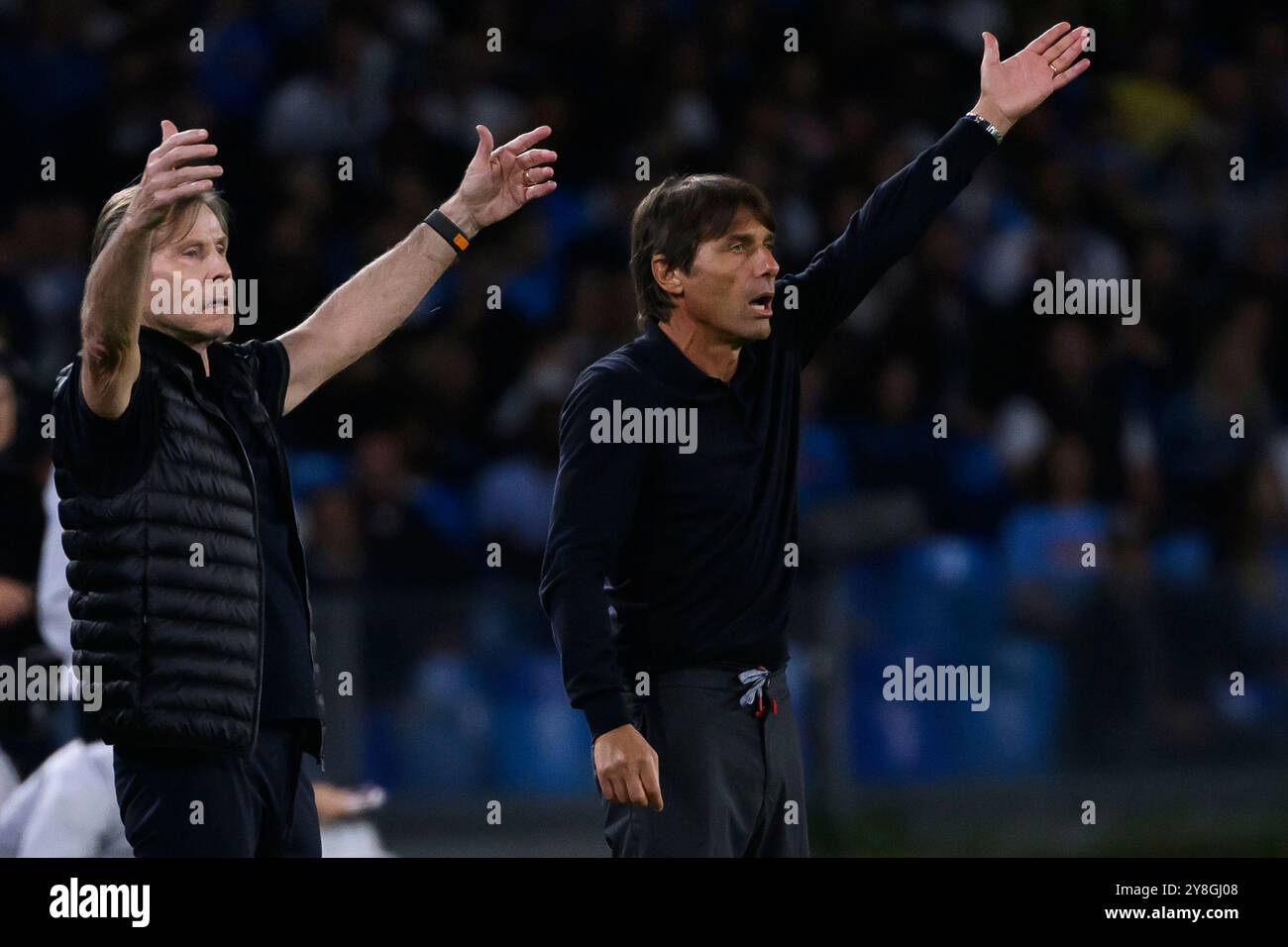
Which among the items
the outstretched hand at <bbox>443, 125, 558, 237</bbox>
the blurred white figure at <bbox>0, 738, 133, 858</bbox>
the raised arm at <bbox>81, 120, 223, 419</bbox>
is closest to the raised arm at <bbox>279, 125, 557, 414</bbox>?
the outstretched hand at <bbox>443, 125, 558, 237</bbox>

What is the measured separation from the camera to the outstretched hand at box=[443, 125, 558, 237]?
4223mm

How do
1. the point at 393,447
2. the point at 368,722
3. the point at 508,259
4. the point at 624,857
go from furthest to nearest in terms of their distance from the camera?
the point at 508,259
the point at 393,447
the point at 368,722
the point at 624,857

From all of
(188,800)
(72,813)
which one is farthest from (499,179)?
(72,813)

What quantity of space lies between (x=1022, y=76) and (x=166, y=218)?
1.76 meters

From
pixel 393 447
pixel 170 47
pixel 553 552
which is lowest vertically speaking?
pixel 553 552

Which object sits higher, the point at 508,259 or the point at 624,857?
the point at 508,259

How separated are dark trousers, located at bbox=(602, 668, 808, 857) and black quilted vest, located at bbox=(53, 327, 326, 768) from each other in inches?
30.0

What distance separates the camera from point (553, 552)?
3.87 m

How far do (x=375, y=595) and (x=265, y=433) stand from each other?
2968 millimetres

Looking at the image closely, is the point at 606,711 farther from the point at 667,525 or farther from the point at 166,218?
the point at 166,218

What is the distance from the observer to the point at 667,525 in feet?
12.9

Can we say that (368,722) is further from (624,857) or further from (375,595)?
(624,857)

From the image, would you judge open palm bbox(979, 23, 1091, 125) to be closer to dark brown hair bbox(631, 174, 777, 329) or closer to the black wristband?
dark brown hair bbox(631, 174, 777, 329)
